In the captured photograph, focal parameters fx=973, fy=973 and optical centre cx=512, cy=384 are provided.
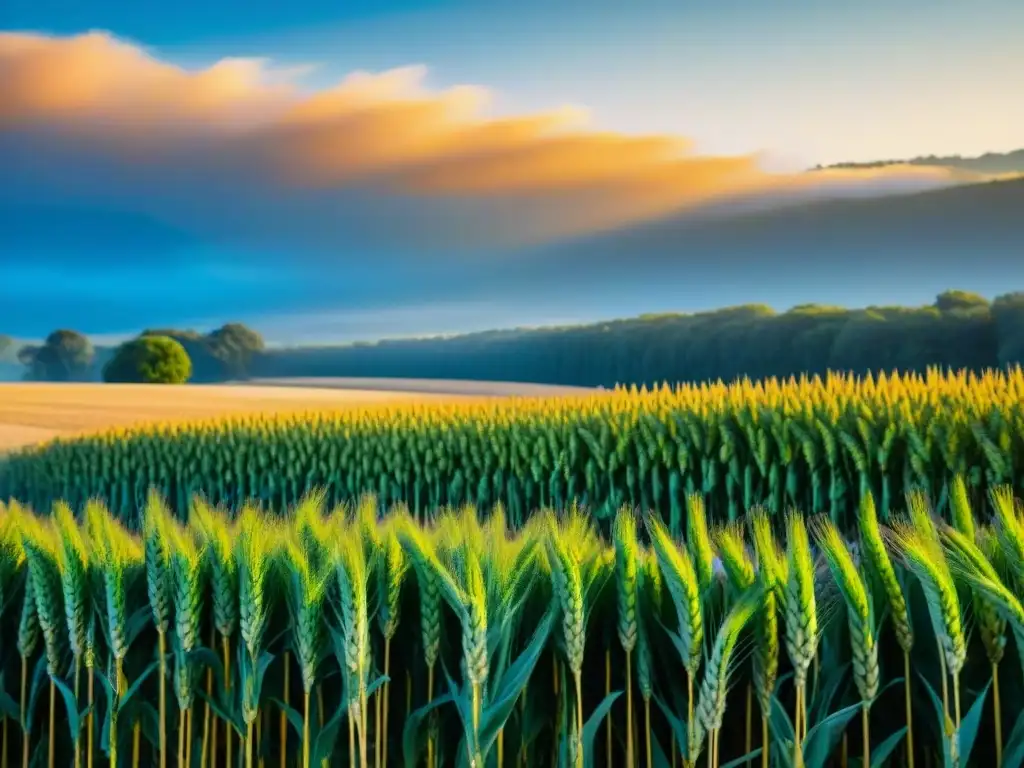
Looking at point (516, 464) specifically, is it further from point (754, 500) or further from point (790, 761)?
point (790, 761)

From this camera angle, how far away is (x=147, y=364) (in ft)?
151

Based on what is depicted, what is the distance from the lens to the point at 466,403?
15.5 meters

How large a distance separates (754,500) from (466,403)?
6048mm

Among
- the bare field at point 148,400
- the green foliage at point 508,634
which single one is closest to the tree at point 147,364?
the bare field at point 148,400

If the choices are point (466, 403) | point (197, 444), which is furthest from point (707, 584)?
point (197, 444)

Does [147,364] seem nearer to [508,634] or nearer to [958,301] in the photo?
[958,301]

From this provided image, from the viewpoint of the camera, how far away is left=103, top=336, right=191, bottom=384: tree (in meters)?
45.8

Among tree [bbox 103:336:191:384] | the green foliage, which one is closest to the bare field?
tree [bbox 103:336:191:384]

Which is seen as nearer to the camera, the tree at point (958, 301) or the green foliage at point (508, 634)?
the green foliage at point (508, 634)

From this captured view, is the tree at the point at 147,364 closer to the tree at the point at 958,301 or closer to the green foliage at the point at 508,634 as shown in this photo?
the tree at the point at 958,301

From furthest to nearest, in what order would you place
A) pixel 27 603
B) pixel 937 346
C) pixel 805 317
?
1. pixel 805 317
2. pixel 937 346
3. pixel 27 603

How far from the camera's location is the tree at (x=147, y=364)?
45.8 metres

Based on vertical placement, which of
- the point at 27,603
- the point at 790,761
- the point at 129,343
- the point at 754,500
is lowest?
the point at 754,500

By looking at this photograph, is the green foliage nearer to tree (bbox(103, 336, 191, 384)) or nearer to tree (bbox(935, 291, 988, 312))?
tree (bbox(935, 291, 988, 312))
